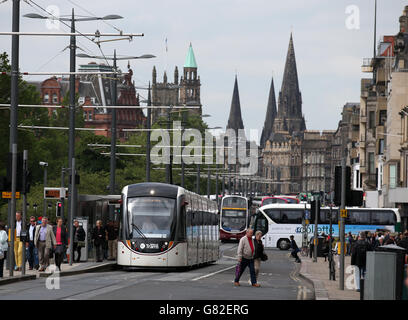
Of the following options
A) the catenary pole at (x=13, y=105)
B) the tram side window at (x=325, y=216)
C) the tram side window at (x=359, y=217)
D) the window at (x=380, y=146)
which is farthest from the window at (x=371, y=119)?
the catenary pole at (x=13, y=105)

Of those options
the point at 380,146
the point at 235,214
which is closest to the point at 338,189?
the point at 235,214

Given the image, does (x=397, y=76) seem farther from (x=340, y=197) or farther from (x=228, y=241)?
(x=340, y=197)

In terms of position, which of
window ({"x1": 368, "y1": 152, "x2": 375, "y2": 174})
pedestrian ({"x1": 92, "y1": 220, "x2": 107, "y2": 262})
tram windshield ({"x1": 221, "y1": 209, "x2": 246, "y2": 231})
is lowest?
tram windshield ({"x1": 221, "y1": 209, "x2": 246, "y2": 231})

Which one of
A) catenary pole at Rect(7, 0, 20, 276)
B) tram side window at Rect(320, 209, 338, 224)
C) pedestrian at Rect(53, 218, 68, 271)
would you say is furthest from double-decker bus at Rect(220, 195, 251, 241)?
catenary pole at Rect(7, 0, 20, 276)

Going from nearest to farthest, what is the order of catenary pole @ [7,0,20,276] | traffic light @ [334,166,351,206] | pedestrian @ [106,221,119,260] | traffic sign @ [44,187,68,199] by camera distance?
1. traffic light @ [334,166,351,206]
2. catenary pole @ [7,0,20,276]
3. traffic sign @ [44,187,68,199]
4. pedestrian @ [106,221,119,260]

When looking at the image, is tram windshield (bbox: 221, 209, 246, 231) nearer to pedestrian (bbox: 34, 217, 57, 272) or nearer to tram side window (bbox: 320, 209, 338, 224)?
tram side window (bbox: 320, 209, 338, 224)

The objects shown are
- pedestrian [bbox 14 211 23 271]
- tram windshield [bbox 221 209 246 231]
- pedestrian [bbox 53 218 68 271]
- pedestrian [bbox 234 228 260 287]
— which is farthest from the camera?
tram windshield [bbox 221 209 246 231]

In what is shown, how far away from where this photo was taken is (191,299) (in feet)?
68.3

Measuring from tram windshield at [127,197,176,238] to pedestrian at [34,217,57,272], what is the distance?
10.8ft

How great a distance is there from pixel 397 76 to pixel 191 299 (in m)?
57.1

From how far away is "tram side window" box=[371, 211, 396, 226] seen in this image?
231ft
